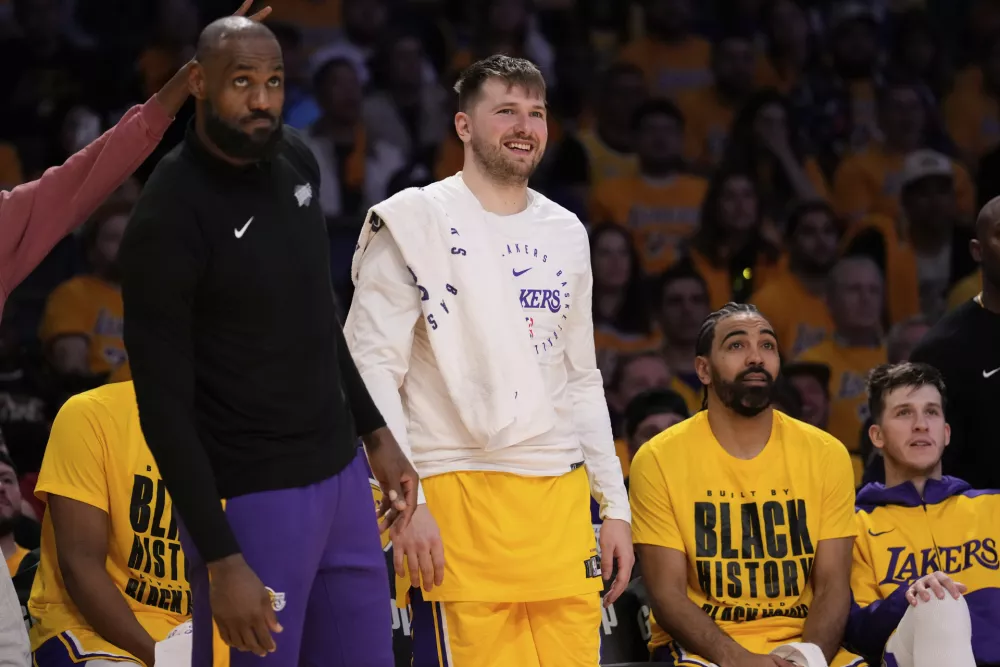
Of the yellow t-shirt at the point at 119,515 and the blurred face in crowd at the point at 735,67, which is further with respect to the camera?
the blurred face in crowd at the point at 735,67

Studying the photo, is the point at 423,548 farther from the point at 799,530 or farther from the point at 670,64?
the point at 670,64

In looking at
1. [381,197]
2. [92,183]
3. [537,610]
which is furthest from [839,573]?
[381,197]

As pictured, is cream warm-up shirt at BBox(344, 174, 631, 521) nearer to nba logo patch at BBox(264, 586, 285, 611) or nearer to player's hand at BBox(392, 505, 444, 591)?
player's hand at BBox(392, 505, 444, 591)

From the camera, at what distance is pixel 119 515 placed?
4047 millimetres

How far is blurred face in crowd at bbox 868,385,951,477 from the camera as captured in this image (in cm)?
446

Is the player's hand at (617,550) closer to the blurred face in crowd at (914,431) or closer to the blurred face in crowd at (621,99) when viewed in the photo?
the blurred face in crowd at (914,431)

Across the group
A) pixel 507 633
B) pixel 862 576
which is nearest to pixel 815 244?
pixel 862 576

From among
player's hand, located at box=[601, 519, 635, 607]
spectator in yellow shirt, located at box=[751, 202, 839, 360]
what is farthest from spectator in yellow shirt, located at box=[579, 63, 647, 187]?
player's hand, located at box=[601, 519, 635, 607]

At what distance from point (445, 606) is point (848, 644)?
57.4 inches

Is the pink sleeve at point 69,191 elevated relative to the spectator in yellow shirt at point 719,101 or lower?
lower

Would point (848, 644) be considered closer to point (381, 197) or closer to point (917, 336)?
point (917, 336)

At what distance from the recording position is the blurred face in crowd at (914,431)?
14.6ft

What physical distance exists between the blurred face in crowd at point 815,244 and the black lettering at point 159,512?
3850mm

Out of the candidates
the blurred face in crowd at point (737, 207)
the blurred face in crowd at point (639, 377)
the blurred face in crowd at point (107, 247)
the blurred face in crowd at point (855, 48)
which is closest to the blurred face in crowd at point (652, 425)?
the blurred face in crowd at point (639, 377)
